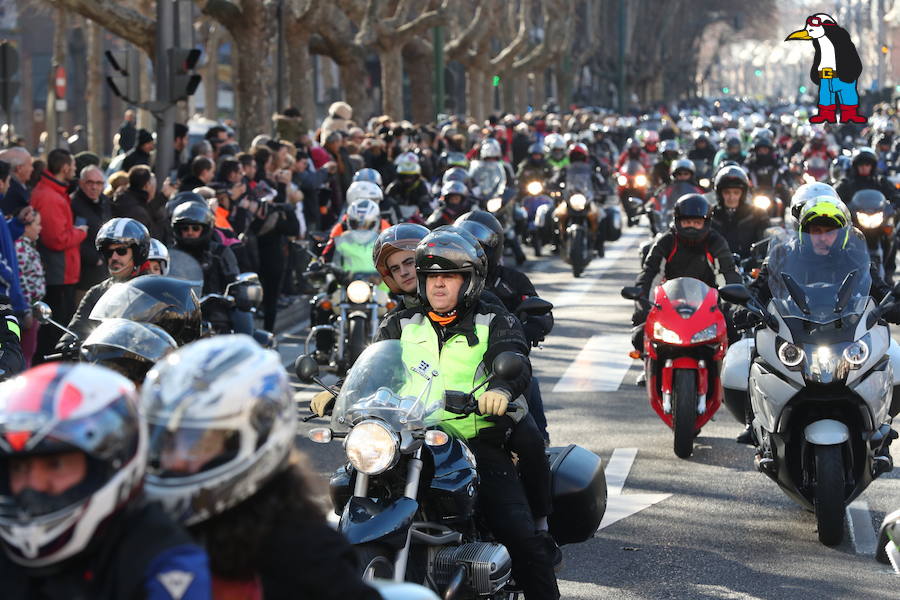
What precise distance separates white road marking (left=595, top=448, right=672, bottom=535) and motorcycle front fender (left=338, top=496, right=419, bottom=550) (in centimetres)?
303

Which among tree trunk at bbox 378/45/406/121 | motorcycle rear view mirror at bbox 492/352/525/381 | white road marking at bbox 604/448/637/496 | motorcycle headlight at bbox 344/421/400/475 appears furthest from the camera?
tree trunk at bbox 378/45/406/121

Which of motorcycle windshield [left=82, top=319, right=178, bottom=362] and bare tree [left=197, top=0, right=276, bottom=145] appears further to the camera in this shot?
bare tree [left=197, top=0, right=276, bottom=145]

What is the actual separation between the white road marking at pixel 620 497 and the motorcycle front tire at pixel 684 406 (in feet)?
0.95

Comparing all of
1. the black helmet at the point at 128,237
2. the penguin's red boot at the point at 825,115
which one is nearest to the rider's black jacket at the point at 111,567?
the black helmet at the point at 128,237

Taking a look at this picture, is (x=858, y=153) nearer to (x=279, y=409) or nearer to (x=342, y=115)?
(x=342, y=115)

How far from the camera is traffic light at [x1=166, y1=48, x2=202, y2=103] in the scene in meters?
16.5

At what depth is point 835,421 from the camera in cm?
756

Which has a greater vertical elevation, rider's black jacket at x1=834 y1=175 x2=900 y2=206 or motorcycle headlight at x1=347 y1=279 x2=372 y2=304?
rider's black jacket at x1=834 y1=175 x2=900 y2=206

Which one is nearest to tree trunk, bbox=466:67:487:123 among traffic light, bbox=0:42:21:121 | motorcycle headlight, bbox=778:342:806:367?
traffic light, bbox=0:42:21:121

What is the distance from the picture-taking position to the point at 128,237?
26.5 feet

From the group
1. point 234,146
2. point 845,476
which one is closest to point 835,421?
point 845,476

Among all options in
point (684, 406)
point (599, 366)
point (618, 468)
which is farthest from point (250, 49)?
point (618, 468)

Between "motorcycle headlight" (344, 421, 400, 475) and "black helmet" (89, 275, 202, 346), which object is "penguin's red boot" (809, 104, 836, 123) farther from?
"motorcycle headlight" (344, 421, 400, 475)

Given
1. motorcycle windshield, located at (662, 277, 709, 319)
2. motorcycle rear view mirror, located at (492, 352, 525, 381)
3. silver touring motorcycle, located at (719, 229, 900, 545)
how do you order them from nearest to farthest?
1. motorcycle rear view mirror, located at (492, 352, 525, 381)
2. silver touring motorcycle, located at (719, 229, 900, 545)
3. motorcycle windshield, located at (662, 277, 709, 319)
